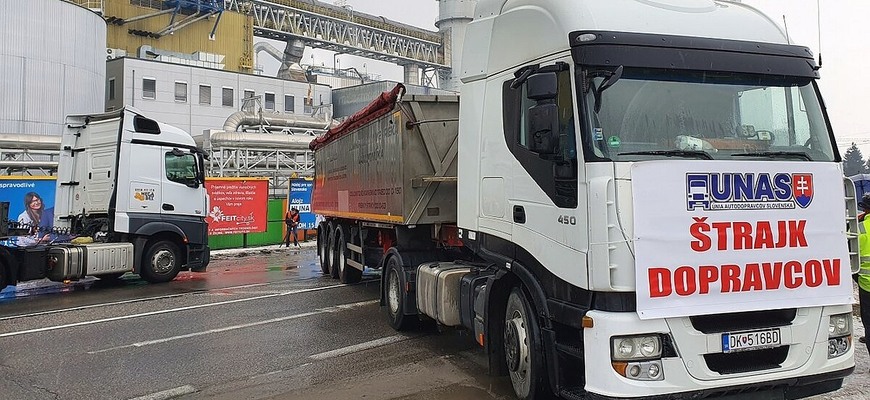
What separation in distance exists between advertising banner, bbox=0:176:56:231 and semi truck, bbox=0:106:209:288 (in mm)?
4845

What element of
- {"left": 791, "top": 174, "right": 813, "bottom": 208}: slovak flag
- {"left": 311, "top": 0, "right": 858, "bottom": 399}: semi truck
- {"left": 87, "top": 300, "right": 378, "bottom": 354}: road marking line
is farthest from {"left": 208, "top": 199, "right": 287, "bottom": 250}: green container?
{"left": 791, "top": 174, "right": 813, "bottom": 208}: slovak flag

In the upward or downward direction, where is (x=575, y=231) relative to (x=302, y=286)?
upward

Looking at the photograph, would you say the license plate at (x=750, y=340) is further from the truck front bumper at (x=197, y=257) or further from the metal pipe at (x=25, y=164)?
the metal pipe at (x=25, y=164)

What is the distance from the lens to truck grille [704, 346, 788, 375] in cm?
405

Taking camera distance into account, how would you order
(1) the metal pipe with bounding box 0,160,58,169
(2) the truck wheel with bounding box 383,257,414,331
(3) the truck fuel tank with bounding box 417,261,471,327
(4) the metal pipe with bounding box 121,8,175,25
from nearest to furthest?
(3) the truck fuel tank with bounding box 417,261,471,327, (2) the truck wheel with bounding box 383,257,414,331, (1) the metal pipe with bounding box 0,160,58,169, (4) the metal pipe with bounding box 121,8,175,25

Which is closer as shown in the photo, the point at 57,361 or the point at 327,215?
the point at 57,361

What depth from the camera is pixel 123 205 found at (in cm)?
1278

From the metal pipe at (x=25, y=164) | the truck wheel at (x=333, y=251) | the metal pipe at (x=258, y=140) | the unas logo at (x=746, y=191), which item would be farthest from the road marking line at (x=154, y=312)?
Answer: the metal pipe at (x=258, y=140)

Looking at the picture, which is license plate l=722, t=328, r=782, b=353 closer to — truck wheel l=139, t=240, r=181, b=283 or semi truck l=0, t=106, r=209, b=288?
semi truck l=0, t=106, r=209, b=288

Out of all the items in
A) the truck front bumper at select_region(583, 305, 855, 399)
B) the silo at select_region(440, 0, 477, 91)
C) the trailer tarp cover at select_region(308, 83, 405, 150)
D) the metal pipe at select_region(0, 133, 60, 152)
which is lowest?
the truck front bumper at select_region(583, 305, 855, 399)

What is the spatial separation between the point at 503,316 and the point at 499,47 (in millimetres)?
2326

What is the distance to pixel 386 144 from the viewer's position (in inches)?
350

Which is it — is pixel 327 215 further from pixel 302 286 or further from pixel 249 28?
pixel 249 28

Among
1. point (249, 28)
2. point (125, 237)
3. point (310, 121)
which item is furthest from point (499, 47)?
point (249, 28)
